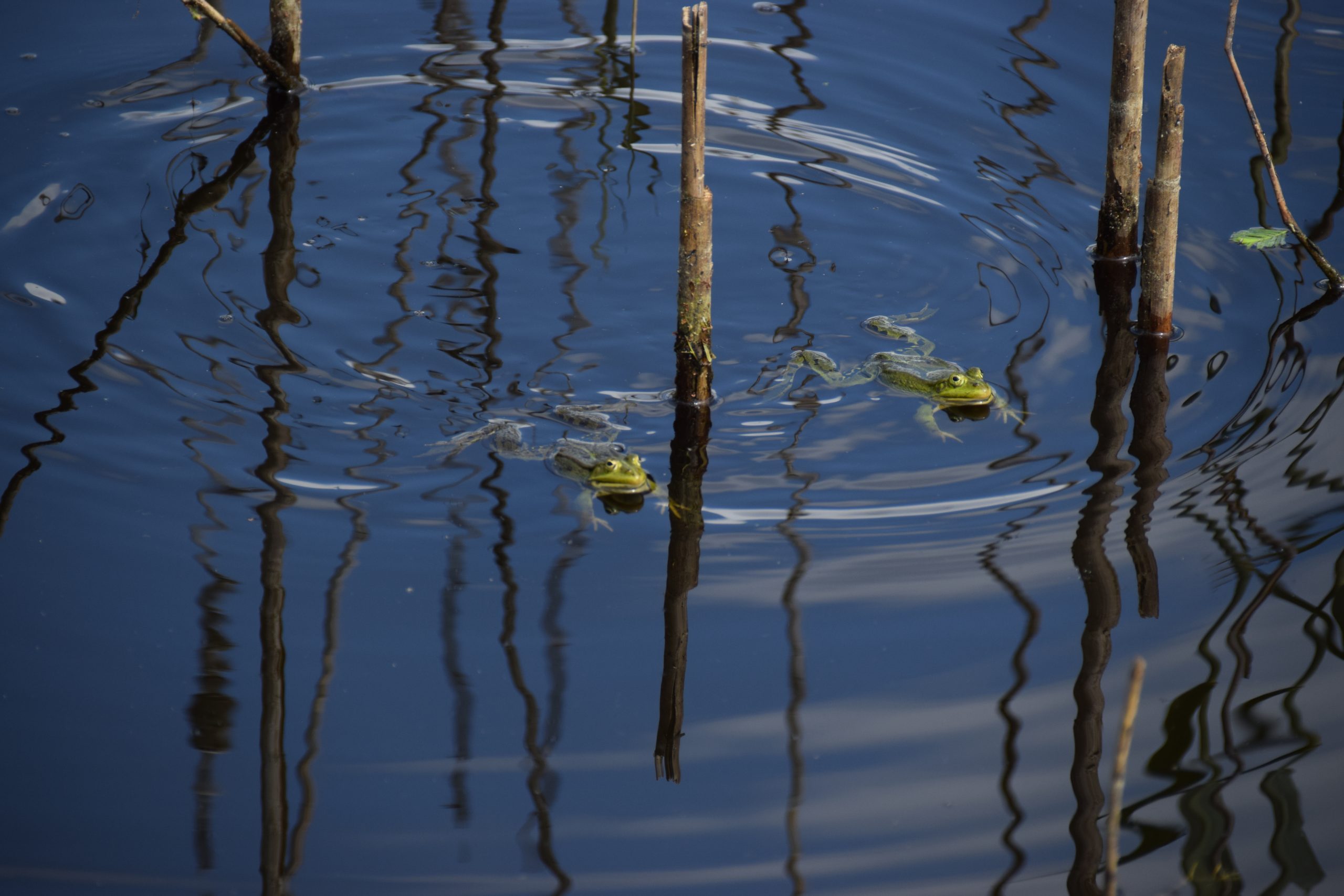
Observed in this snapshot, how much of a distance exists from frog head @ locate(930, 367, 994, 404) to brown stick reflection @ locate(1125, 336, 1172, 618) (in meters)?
0.75

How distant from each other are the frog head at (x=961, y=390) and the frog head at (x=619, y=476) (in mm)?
1573

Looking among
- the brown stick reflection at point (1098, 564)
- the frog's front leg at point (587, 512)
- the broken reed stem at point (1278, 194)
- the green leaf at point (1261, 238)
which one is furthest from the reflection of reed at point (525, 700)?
the green leaf at point (1261, 238)

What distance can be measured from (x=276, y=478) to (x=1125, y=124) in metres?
4.88

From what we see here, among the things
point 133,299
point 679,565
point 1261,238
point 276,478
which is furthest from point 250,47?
point 1261,238

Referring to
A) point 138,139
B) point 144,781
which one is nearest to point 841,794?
point 144,781

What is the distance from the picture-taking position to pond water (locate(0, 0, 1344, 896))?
393 cm

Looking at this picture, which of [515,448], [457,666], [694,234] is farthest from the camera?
[515,448]

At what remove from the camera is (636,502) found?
5336 mm

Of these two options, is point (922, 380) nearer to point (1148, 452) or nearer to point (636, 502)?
point (1148, 452)

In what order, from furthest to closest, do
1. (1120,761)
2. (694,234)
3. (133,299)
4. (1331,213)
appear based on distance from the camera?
(1331,213) → (133,299) → (694,234) → (1120,761)

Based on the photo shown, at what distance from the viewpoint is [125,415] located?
18.4 ft

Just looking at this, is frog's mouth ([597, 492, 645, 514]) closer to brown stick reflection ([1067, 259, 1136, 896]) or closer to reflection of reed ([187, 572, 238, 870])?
reflection of reed ([187, 572, 238, 870])

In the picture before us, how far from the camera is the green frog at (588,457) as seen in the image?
17.2ft

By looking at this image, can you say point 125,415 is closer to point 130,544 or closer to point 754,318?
point 130,544
